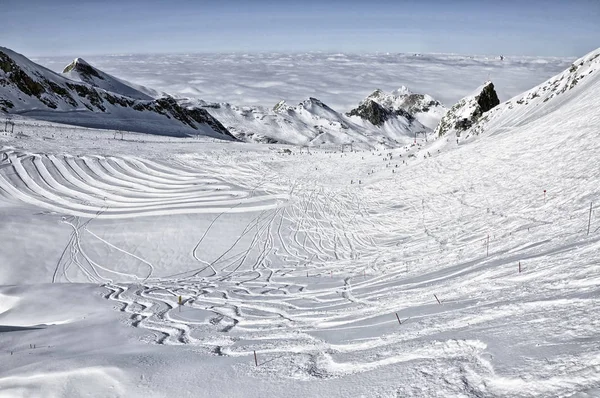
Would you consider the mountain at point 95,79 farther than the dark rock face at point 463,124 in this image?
Yes

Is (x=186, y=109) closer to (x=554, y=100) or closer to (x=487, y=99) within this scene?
(x=487, y=99)

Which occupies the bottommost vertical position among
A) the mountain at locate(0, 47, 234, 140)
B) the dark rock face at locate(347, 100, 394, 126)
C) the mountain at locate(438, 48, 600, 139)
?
the mountain at locate(438, 48, 600, 139)

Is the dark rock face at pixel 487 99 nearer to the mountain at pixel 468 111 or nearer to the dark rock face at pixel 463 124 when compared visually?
the mountain at pixel 468 111

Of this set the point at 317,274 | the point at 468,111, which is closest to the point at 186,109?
the point at 468,111

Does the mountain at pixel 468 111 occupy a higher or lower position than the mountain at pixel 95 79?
lower

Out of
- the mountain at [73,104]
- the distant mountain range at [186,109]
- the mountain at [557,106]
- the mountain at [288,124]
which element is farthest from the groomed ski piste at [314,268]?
the mountain at [288,124]

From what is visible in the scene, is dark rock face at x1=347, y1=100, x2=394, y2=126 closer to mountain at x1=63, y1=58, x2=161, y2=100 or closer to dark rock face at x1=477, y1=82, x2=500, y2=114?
mountain at x1=63, y1=58, x2=161, y2=100

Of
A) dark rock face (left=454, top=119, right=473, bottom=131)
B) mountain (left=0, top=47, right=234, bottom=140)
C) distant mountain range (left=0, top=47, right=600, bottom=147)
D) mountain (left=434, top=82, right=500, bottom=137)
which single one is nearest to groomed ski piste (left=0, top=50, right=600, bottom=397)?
distant mountain range (left=0, top=47, right=600, bottom=147)
